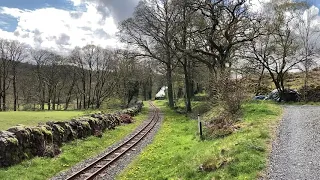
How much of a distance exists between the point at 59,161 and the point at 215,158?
799 cm

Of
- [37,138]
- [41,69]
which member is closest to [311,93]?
[37,138]

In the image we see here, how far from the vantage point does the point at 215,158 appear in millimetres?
12117

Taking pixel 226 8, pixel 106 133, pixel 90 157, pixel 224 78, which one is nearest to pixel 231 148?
pixel 90 157

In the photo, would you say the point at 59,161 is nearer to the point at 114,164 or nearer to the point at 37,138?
the point at 37,138

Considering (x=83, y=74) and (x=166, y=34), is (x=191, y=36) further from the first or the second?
(x=83, y=74)

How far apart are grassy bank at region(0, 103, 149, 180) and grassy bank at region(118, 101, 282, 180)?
2991mm

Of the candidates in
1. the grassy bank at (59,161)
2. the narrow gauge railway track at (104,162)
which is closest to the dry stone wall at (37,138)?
the grassy bank at (59,161)

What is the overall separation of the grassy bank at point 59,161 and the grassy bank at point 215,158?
299 cm

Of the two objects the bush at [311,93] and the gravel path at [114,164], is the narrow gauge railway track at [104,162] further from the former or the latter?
the bush at [311,93]

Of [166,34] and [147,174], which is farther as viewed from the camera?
[166,34]

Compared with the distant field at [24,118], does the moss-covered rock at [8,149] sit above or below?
below

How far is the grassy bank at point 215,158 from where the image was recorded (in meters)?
10.8

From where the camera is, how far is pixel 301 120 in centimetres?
1942

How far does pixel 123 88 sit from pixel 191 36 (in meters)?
22.1
